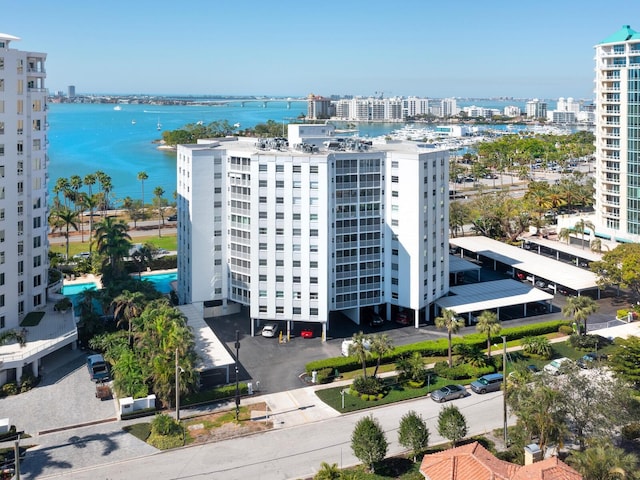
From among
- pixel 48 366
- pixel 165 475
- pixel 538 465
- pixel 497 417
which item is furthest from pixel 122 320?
pixel 538 465

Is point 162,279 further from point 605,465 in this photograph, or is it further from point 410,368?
point 605,465

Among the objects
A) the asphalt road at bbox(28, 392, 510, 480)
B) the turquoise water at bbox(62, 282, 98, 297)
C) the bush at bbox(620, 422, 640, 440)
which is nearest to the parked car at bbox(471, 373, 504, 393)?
the asphalt road at bbox(28, 392, 510, 480)

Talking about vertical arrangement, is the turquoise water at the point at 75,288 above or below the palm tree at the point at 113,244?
below

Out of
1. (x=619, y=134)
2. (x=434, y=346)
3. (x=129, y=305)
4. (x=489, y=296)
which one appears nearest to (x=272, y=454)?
(x=434, y=346)

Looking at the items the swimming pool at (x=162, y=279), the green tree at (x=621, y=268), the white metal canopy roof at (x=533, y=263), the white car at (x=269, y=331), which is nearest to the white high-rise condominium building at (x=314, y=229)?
the white car at (x=269, y=331)

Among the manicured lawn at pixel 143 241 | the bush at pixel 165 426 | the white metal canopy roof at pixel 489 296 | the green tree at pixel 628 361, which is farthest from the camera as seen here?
the manicured lawn at pixel 143 241

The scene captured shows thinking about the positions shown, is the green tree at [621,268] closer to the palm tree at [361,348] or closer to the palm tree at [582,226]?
the palm tree at [582,226]

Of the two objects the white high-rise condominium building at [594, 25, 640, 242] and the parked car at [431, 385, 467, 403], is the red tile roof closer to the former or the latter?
the parked car at [431, 385, 467, 403]
